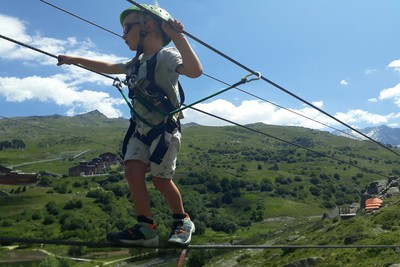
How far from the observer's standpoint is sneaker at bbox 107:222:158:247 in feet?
13.6

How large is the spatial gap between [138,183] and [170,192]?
37cm

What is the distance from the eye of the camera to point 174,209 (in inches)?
177

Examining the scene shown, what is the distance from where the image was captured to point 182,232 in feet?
14.4

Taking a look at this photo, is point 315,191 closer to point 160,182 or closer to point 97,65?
point 97,65

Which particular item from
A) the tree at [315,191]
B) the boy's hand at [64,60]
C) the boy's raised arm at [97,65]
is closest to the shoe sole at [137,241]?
the boy's raised arm at [97,65]

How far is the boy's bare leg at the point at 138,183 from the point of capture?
4.28m

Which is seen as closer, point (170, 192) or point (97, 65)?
point (170, 192)

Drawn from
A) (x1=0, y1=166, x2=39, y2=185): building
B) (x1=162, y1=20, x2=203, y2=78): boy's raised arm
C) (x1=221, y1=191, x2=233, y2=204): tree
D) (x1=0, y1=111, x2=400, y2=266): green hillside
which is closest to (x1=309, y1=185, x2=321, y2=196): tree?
(x1=0, y1=111, x2=400, y2=266): green hillside

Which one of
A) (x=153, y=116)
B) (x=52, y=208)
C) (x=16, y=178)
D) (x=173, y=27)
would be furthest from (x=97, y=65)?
(x=16, y=178)

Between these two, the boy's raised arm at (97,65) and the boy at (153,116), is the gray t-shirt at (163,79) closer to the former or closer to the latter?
the boy at (153,116)

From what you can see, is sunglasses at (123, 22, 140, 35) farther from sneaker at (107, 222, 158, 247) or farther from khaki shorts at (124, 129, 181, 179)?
sneaker at (107, 222, 158, 247)

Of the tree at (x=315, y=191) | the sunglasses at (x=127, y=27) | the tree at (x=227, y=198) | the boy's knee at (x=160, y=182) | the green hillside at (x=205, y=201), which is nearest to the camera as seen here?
the boy's knee at (x=160, y=182)

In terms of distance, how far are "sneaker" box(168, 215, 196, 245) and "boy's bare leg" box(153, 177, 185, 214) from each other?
0.40 feet

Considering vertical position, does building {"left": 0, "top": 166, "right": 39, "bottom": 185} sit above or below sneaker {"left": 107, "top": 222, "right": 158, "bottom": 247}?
above
